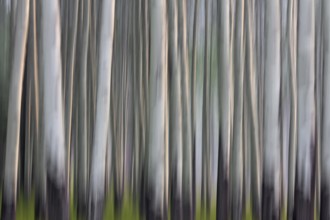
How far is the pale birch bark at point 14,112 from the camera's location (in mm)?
466

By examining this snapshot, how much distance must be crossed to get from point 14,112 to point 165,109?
0.49ft

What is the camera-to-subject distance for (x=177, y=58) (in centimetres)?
50

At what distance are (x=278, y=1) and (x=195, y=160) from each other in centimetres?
19

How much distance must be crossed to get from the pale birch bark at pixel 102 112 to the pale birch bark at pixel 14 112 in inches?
2.9

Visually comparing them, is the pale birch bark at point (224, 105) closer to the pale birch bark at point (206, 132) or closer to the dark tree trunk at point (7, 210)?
the pale birch bark at point (206, 132)

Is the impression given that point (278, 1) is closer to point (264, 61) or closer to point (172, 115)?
point (264, 61)

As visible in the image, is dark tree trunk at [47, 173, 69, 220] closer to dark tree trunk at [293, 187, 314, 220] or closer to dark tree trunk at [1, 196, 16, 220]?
dark tree trunk at [1, 196, 16, 220]

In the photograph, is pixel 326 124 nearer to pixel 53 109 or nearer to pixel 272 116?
pixel 272 116

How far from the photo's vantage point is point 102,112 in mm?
489

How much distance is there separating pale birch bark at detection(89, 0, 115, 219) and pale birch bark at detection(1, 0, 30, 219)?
0.24 feet

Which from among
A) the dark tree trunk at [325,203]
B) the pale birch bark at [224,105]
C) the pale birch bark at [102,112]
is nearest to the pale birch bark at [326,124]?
the dark tree trunk at [325,203]

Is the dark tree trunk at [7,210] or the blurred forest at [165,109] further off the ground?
the blurred forest at [165,109]

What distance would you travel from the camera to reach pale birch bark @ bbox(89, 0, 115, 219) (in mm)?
489

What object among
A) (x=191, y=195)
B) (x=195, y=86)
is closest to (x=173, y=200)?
(x=191, y=195)
